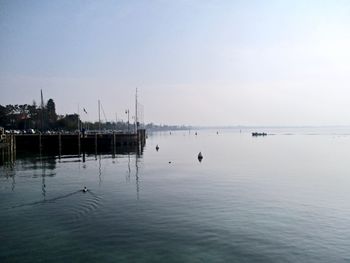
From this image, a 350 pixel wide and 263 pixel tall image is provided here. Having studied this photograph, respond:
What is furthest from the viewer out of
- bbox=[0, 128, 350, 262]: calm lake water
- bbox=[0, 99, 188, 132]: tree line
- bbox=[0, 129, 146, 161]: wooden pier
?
bbox=[0, 99, 188, 132]: tree line

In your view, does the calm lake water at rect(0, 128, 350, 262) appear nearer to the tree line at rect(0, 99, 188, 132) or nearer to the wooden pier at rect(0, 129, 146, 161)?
the wooden pier at rect(0, 129, 146, 161)

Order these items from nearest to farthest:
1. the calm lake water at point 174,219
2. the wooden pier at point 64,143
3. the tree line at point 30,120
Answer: the calm lake water at point 174,219, the wooden pier at point 64,143, the tree line at point 30,120

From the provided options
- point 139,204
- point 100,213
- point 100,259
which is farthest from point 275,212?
point 100,259

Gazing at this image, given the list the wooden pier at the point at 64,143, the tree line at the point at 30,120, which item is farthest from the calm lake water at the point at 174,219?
the tree line at the point at 30,120

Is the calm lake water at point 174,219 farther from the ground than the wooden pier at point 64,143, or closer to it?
closer to it

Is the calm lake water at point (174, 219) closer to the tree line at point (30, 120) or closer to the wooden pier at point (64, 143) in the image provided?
the wooden pier at point (64, 143)

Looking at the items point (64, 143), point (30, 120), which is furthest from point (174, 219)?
point (30, 120)

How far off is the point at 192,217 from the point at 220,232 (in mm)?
4083

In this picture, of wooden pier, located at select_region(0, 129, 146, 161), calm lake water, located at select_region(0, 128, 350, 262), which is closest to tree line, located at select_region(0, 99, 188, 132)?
wooden pier, located at select_region(0, 129, 146, 161)

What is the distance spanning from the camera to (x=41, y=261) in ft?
58.6

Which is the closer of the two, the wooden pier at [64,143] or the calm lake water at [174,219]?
the calm lake water at [174,219]

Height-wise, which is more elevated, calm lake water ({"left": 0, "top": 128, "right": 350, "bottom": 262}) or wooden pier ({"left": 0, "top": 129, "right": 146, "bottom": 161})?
wooden pier ({"left": 0, "top": 129, "right": 146, "bottom": 161})

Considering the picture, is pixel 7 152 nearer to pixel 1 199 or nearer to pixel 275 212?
pixel 1 199

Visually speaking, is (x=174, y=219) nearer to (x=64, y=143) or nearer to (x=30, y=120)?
(x=64, y=143)
